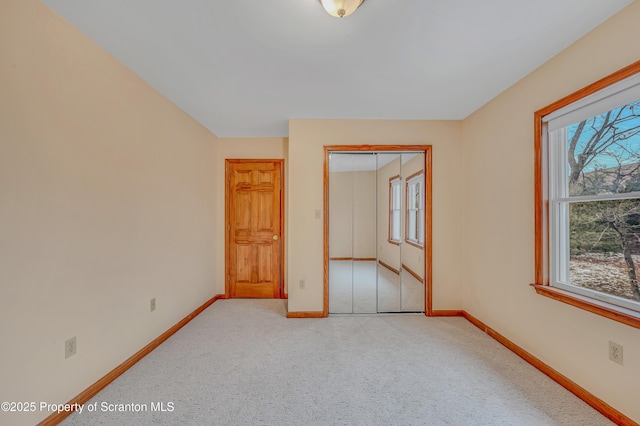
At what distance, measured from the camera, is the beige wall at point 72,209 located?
4.44 ft

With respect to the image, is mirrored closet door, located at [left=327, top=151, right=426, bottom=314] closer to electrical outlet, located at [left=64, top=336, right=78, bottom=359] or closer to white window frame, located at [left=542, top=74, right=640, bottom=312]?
white window frame, located at [left=542, top=74, right=640, bottom=312]

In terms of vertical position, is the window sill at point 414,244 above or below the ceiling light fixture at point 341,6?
below

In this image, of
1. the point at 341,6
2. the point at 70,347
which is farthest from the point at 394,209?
the point at 70,347

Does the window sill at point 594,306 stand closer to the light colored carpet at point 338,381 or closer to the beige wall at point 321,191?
the light colored carpet at point 338,381

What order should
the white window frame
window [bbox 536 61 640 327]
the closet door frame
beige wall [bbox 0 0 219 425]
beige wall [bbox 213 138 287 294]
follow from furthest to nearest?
beige wall [bbox 213 138 287 294]
the closet door frame
the white window frame
window [bbox 536 61 640 327]
beige wall [bbox 0 0 219 425]

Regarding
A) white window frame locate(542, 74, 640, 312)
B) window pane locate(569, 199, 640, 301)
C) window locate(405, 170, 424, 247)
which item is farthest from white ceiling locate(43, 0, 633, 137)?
window pane locate(569, 199, 640, 301)

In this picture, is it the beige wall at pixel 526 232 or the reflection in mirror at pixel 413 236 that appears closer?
the beige wall at pixel 526 232

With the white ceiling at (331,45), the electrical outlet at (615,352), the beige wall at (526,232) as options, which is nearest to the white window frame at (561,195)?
the beige wall at (526,232)

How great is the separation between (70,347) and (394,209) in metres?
3.24

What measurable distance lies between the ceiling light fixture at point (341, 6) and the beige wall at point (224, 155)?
268 centimetres

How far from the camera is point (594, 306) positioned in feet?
5.42

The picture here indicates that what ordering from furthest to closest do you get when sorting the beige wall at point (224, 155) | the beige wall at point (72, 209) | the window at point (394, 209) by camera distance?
the beige wall at point (224, 155) → the window at point (394, 209) → the beige wall at point (72, 209)

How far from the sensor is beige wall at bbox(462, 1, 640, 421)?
1.58m

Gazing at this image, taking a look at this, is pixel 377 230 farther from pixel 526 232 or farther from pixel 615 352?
pixel 615 352
